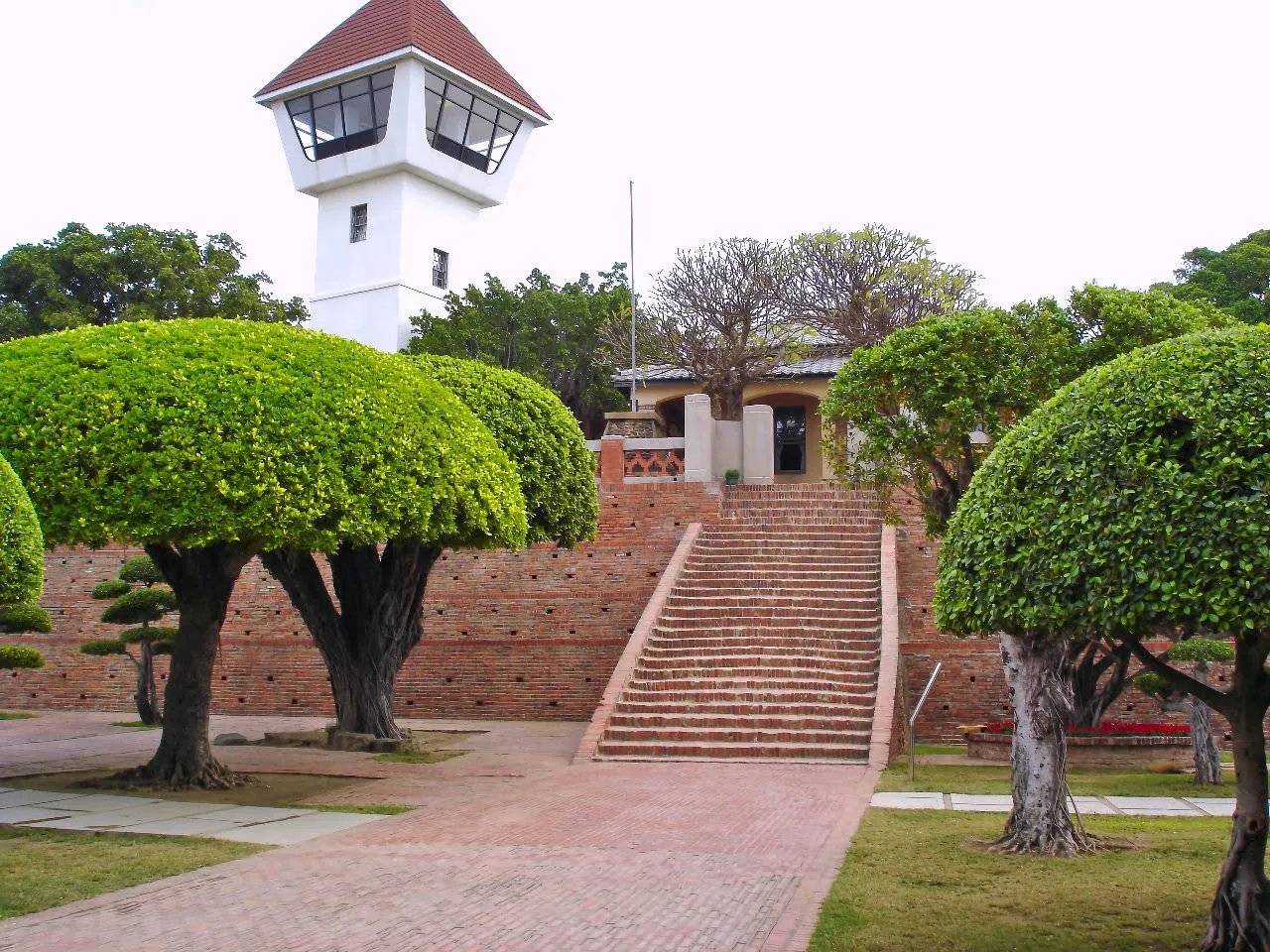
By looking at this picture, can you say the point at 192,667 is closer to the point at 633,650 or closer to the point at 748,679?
the point at 633,650

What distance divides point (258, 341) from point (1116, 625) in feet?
28.8

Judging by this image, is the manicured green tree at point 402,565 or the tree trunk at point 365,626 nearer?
the manicured green tree at point 402,565

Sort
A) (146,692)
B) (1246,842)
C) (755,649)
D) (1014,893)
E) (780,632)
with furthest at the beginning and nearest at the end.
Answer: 1. (146,692)
2. (780,632)
3. (755,649)
4. (1014,893)
5. (1246,842)

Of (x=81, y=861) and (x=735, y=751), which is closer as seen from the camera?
(x=81, y=861)

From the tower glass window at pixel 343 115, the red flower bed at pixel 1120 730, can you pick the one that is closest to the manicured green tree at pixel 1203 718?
the red flower bed at pixel 1120 730

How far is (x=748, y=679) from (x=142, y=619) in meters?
9.61

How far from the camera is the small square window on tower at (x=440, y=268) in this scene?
120 feet

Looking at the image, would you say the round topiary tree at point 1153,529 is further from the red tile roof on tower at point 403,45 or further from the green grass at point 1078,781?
the red tile roof on tower at point 403,45

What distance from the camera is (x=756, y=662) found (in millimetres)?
16906

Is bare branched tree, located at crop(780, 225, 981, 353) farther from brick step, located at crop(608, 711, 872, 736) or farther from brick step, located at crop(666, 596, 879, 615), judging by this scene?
brick step, located at crop(608, 711, 872, 736)

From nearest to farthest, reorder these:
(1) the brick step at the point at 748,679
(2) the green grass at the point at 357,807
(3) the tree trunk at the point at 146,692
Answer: (2) the green grass at the point at 357,807
(1) the brick step at the point at 748,679
(3) the tree trunk at the point at 146,692

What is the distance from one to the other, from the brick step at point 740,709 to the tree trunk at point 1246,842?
29.7ft

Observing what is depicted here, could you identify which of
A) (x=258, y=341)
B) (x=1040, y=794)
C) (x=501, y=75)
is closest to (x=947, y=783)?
(x=1040, y=794)

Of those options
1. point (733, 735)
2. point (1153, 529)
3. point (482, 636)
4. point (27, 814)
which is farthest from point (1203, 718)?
point (482, 636)
